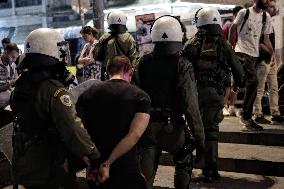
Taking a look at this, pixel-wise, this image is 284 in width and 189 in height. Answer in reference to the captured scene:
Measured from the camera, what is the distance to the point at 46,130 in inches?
137

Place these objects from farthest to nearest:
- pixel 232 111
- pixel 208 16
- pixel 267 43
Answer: pixel 232 111, pixel 267 43, pixel 208 16

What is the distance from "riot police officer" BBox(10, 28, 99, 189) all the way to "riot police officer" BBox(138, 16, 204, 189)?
1.11 meters

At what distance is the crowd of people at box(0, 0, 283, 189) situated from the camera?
11.4ft

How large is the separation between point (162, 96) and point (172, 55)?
0.43 m

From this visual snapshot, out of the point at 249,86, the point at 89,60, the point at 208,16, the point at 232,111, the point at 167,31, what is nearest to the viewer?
the point at 167,31

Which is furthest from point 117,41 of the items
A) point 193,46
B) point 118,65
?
point 118,65

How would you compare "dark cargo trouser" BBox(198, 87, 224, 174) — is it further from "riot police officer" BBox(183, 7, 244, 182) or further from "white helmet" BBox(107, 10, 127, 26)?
"white helmet" BBox(107, 10, 127, 26)

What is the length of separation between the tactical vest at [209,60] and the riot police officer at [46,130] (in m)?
2.34

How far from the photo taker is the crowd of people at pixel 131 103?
3475 mm

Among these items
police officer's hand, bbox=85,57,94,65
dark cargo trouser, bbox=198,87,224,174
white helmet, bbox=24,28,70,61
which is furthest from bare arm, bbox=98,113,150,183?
police officer's hand, bbox=85,57,94,65

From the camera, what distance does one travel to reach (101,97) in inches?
141

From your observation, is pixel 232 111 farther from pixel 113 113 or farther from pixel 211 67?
pixel 113 113

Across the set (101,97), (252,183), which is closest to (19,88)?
(101,97)

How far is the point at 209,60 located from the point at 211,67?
0.29 feet
